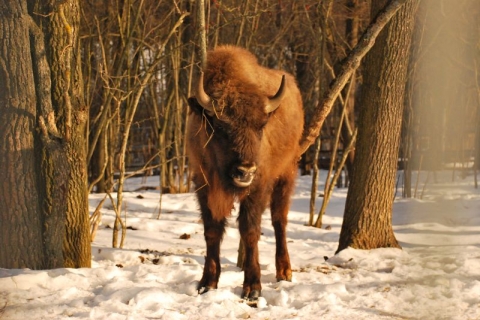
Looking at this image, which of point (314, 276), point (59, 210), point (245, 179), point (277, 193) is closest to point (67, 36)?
point (59, 210)

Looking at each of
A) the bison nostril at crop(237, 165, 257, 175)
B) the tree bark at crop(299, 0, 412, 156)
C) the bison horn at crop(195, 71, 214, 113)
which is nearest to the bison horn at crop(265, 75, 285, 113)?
the bison horn at crop(195, 71, 214, 113)

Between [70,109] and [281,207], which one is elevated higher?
[70,109]

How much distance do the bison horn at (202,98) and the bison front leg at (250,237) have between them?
0.97 meters

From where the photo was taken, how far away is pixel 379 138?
23.8 feet

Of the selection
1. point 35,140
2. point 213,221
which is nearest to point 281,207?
point 213,221

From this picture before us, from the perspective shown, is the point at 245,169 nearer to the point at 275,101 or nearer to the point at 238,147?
the point at 238,147

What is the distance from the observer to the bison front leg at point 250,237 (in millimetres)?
5340

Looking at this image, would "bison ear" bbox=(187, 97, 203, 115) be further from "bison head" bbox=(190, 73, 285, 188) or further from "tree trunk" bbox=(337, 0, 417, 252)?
"tree trunk" bbox=(337, 0, 417, 252)

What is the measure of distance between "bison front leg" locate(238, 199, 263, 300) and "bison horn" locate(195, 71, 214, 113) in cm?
97

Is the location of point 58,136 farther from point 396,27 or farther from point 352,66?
point 396,27

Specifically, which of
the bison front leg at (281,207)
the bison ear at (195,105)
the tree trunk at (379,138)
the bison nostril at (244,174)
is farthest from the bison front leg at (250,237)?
the tree trunk at (379,138)

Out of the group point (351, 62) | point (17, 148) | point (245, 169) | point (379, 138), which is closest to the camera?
point (245, 169)

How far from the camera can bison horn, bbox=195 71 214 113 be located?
5266 mm

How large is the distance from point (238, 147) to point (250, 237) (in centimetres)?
93
